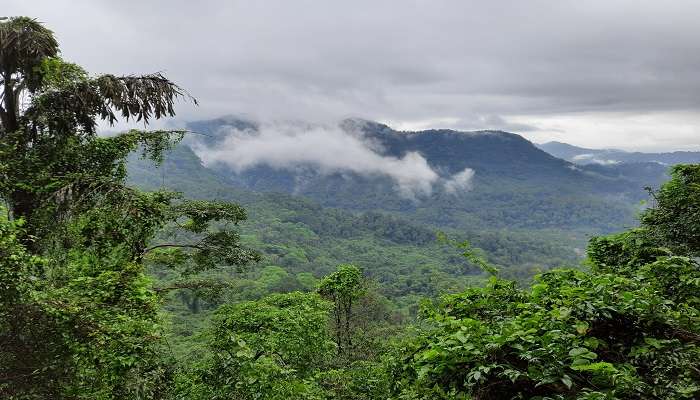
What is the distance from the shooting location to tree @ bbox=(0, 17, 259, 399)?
6.23 m

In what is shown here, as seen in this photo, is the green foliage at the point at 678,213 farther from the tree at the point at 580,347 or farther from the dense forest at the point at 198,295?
the tree at the point at 580,347

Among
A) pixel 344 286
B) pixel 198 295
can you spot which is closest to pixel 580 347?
pixel 198 295

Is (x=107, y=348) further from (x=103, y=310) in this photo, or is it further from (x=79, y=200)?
Result: (x=79, y=200)

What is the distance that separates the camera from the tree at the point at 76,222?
6230 mm

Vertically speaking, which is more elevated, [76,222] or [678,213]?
[76,222]

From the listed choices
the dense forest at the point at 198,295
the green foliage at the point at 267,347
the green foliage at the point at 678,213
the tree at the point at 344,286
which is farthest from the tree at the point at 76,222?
the green foliage at the point at 678,213

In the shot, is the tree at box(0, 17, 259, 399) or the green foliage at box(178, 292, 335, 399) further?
the green foliage at box(178, 292, 335, 399)

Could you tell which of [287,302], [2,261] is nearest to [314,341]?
[287,302]

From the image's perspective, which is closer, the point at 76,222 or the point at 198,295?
the point at 76,222

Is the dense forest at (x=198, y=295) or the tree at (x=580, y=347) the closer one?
the tree at (x=580, y=347)

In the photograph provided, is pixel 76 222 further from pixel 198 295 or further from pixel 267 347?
pixel 198 295

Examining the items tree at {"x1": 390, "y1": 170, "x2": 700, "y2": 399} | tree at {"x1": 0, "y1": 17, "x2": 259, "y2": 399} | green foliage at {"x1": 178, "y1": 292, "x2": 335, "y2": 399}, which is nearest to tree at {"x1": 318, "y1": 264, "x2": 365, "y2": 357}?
green foliage at {"x1": 178, "y1": 292, "x2": 335, "y2": 399}

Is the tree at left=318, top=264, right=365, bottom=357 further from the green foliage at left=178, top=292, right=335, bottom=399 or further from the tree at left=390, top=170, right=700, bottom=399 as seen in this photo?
the tree at left=390, top=170, right=700, bottom=399

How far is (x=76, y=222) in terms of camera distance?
811 centimetres
